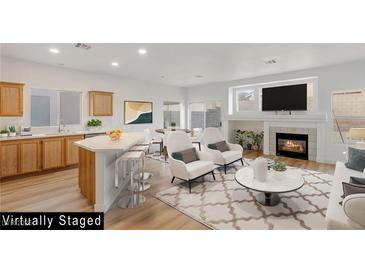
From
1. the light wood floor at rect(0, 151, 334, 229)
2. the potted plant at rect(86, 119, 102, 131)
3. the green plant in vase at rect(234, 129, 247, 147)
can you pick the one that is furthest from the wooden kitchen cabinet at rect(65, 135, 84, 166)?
the green plant in vase at rect(234, 129, 247, 147)

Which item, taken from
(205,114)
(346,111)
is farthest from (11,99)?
(346,111)

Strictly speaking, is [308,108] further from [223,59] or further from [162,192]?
[162,192]

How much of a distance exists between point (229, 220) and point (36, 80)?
5.22m

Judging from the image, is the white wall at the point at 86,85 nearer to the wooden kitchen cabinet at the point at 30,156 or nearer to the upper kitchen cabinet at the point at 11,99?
the upper kitchen cabinet at the point at 11,99

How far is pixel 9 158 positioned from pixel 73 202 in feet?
6.79

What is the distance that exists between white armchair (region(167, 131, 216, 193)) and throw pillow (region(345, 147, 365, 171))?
2.29 metres

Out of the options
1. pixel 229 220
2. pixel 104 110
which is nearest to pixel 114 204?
pixel 229 220

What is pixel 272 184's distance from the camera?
2.71 m

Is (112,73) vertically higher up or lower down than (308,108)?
higher up

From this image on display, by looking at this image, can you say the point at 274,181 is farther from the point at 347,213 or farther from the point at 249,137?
the point at 249,137

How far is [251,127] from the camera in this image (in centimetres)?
724

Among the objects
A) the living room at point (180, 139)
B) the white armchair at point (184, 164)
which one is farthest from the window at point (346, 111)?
the white armchair at point (184, 164)

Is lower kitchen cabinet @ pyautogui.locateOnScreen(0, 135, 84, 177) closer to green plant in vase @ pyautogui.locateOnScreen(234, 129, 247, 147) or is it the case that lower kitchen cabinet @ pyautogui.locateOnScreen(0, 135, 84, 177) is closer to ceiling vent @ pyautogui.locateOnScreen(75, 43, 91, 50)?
ceiling vent @ pyautogui.locateOnScreen(75, 43, 91, 50)

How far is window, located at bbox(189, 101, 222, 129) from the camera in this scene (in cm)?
798
